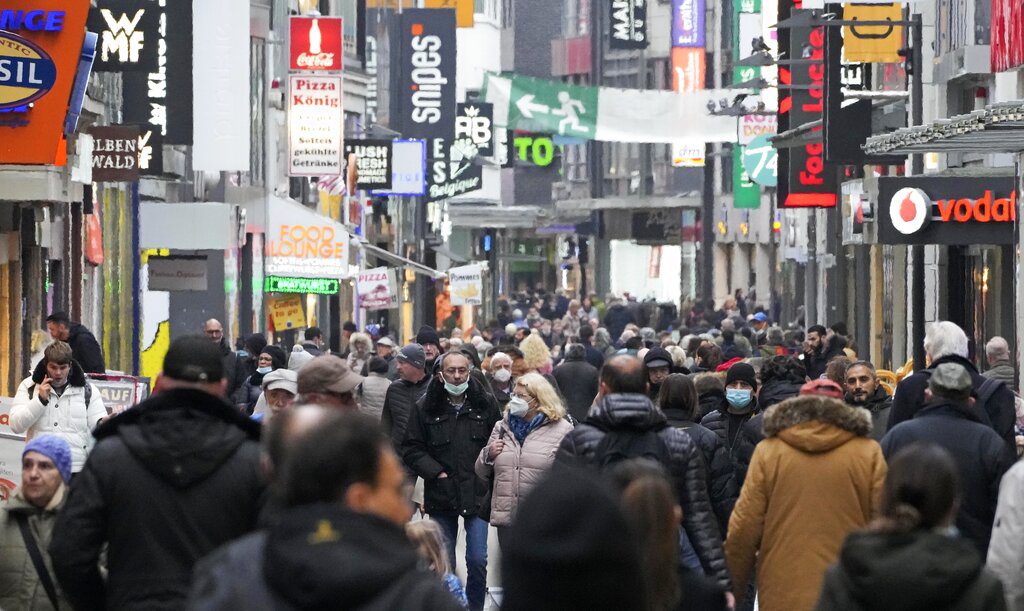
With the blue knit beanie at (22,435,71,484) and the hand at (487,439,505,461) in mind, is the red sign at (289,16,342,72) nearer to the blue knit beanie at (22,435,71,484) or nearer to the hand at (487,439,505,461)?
the hand at (487,439,505,461)

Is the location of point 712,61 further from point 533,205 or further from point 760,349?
point 760,349

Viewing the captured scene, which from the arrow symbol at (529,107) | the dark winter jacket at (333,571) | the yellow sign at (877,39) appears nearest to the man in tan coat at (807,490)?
the dark winter jacket at (333,571)

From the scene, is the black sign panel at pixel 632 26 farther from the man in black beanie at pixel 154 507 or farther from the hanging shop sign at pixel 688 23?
the man in black beanie at pixel 154 507

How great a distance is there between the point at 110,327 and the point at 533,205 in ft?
175

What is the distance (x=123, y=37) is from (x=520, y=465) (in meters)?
12.9

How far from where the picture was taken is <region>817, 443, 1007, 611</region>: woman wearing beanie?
4973mm

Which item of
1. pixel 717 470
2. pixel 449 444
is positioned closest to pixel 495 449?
pixel 449 444

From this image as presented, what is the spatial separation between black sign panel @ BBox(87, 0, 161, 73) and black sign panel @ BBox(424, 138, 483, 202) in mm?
25621

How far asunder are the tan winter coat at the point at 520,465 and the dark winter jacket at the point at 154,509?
478 cm

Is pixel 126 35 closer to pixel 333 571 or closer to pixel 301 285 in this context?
pixel 301 285

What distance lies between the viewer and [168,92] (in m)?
25.5

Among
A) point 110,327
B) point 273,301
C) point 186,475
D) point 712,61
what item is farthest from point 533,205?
point 186,475

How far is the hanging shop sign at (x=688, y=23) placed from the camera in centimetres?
6278

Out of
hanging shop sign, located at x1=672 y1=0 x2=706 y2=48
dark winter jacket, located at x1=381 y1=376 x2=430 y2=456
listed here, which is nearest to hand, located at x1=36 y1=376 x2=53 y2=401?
dark winter jacket, located at x1=381 y1=376 x2=430 y2=456
